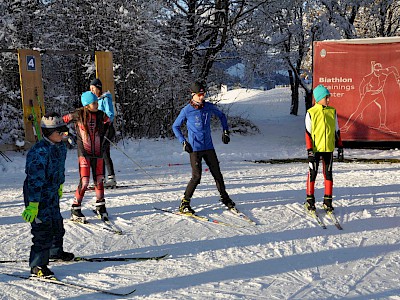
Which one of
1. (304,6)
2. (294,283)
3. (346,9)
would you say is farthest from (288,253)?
(346,9)

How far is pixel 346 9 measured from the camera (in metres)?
20.2

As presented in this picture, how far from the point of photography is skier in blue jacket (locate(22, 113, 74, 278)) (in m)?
3.76

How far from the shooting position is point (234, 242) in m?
4.86

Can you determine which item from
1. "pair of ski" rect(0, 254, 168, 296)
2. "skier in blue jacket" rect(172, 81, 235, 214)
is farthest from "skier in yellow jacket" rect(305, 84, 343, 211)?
"pair of ski" rect(0, 254, 168, 296)

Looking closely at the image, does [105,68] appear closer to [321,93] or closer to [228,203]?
[228,203]

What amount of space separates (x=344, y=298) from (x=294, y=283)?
1.48ft

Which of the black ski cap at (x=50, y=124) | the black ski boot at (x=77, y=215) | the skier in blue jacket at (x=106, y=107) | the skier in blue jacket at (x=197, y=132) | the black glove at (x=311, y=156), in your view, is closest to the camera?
the black ski cap at (x=50, y=124)

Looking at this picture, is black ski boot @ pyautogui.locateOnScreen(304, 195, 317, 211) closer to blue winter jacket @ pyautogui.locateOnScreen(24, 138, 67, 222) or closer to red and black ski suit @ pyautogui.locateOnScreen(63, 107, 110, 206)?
red and black ski suit @ pyautogui.locateOnScreen(63, 107, 110, 206)

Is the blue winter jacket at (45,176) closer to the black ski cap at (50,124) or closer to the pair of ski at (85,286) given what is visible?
the black ski cap at (50,124)

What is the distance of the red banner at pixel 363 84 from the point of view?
11656 millimetres

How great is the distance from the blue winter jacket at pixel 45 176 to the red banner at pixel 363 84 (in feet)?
31.7

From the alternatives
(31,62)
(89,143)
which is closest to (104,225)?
(89,143)

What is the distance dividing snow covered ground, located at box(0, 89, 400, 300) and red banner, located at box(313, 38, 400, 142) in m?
2.99

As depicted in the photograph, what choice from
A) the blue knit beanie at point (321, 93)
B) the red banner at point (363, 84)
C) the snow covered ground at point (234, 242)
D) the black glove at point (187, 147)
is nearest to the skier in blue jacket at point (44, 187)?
the snow covered ground at point (234, 242)
